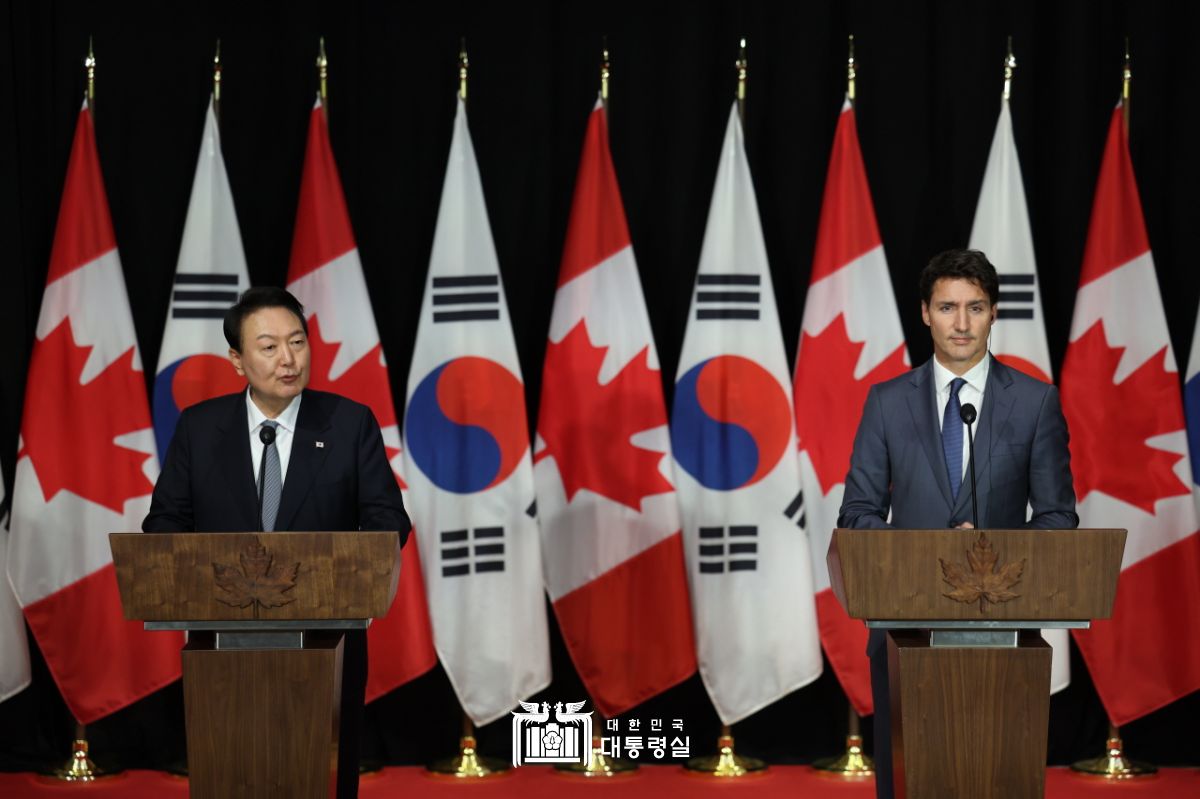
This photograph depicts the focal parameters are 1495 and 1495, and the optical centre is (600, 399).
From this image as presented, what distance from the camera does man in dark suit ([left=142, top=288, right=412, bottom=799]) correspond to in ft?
11.6

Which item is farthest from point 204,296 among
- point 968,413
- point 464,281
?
point 968,413

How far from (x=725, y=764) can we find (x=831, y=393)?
4.56 ft

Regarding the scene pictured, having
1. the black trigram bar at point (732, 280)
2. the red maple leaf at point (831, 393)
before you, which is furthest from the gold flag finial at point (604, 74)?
the red maple leaf at point (831, 393)

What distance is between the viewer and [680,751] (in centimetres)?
561

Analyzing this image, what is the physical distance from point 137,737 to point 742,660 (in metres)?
2.30

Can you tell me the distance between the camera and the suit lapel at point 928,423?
11.1 ft

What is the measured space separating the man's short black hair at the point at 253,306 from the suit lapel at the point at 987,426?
1.59m

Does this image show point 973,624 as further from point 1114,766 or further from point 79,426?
point 79,426

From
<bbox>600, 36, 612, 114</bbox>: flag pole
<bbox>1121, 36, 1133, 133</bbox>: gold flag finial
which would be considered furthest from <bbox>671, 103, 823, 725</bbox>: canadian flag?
<bbox>1121, 36, 1133, 133</bbox>: gold flag finial

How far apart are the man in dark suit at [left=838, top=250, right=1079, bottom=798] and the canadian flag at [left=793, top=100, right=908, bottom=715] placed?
1.81m

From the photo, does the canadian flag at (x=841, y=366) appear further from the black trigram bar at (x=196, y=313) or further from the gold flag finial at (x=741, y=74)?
the black trigram bar at (x=196, y=313)

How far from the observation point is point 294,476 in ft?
11.6

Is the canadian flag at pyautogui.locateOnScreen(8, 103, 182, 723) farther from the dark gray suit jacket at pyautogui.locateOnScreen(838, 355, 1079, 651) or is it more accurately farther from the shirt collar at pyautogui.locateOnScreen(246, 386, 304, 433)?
the dark gray suit jacket at pyautogui.locateOnScreen(838, 355, 1079, 651)

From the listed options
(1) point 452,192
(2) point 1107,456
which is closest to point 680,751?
(2) point 1107,456
